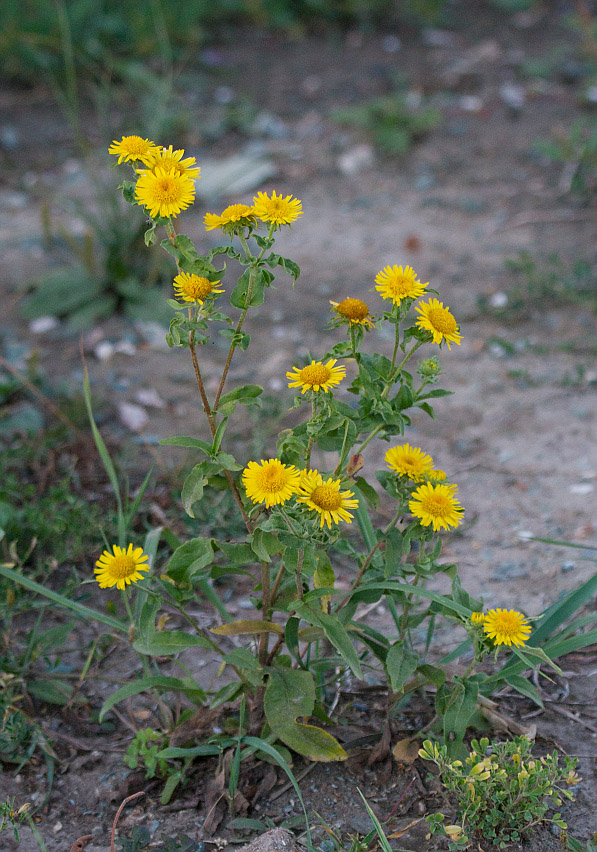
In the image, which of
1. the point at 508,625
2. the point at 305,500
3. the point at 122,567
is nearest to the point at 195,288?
the point at 305,500

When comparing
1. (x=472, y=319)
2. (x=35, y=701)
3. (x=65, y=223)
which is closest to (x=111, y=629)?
(x=35, y=701)

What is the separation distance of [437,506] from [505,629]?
226mm

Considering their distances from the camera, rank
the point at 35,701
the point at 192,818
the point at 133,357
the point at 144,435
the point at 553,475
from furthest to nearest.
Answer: the point at 133,357
the point at 144,435
the point at 553,475
the point at 35,701
the point at 192,818

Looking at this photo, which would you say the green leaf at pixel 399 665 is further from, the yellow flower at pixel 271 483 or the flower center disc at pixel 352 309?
the flower center disc at pixel 352 309

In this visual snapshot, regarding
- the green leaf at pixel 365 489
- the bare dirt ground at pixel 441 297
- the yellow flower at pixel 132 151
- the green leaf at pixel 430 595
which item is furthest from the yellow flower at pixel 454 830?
the yellow flower at pixel 132 151

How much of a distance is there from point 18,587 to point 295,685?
2.79 feet

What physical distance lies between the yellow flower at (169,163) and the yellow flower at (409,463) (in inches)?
22.9

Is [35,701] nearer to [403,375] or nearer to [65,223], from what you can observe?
[403,375]

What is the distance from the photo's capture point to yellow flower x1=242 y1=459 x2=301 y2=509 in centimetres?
127

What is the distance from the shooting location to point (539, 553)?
2.16 meters

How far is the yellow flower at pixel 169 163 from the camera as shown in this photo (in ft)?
4.28

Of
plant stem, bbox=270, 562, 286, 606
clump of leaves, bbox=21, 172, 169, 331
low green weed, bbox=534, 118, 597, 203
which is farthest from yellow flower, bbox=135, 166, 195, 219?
low green weed, bbox=534, 118, 597, 203

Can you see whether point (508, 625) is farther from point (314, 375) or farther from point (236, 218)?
point (236, 218)

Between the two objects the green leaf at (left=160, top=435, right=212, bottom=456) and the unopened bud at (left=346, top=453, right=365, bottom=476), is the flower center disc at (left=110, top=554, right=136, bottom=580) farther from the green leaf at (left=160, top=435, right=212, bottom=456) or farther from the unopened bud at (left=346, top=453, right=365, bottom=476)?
the unopened bud at (left=346, top=453, right=365, bottom=476)
